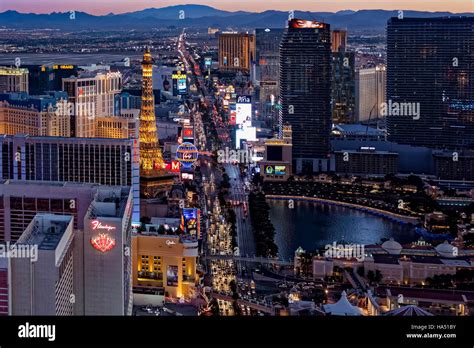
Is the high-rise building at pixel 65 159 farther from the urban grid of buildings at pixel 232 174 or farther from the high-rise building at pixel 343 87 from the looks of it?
the high-rise building at pixel 343 87

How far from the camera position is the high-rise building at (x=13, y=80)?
12.1m

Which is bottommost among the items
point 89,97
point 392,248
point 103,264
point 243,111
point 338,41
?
point 392,248

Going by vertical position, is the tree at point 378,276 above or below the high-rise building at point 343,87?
below

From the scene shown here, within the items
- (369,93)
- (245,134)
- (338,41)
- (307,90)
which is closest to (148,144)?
(307,90)

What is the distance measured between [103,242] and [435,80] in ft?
41.2

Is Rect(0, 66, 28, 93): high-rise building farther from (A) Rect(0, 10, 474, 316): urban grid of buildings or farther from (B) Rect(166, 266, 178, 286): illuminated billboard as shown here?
(B) Rect(166, 266, 178, 286): illuminated billboard

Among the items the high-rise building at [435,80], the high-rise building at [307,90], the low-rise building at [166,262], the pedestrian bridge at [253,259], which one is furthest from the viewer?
the high-rise building at [435,80]

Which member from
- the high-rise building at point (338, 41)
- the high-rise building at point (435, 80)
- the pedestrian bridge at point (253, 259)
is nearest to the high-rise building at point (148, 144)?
the pedestrian bridge at point (253, 259)

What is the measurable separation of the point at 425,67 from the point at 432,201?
14.0ft

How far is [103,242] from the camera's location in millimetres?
3252

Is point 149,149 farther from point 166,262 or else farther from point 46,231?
point 46,231

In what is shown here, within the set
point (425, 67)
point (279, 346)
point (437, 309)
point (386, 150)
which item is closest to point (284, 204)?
point (386, 150)

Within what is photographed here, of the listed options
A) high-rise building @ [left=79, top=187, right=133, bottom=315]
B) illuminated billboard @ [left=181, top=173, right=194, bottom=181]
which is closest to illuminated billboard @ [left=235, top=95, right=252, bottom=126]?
illuminated billboard @ [left=181, top=173, right=194, bottom=181]

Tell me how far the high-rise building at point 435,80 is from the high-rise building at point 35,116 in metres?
6.97
